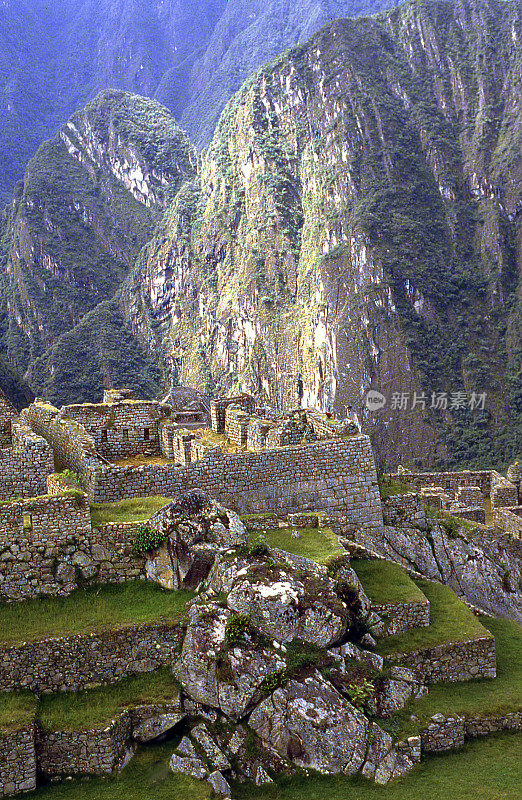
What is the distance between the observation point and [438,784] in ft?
41.3

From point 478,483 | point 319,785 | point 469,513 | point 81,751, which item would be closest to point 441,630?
point 319,785

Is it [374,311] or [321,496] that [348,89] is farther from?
[321,496]

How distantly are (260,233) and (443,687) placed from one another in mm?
184023

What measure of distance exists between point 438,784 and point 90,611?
18.3 ft

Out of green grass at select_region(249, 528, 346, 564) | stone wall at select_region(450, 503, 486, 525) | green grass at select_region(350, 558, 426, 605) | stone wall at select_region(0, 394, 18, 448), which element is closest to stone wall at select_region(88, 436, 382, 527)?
green grass at select_region(249, 528, 346, 564)

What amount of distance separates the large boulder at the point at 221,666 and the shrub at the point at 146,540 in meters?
1.46

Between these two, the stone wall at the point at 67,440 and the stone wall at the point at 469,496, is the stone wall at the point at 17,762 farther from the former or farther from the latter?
the stone wall at the point at 469,496

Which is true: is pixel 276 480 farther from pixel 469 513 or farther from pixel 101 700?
pixel 469 513

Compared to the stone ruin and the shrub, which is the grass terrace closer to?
the stone ruin

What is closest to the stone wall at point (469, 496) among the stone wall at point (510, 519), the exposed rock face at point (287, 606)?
the stone wall at point (510, 519)

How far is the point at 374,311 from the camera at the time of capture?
180500 mm

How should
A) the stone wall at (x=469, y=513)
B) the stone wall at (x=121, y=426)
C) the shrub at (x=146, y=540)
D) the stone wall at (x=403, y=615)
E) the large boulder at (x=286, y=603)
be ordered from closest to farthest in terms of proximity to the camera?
the large boulder at (x=286, y=603) < the shrub at (x=146, y=540) < the stone wall at (x=403, y=615) < the stone wall at (x=121, y=426) < the stone wall at (x=469, y=513)

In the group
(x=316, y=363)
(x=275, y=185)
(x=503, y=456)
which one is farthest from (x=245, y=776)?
(x=275, y=185)

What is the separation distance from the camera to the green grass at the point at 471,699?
13.5 metres
